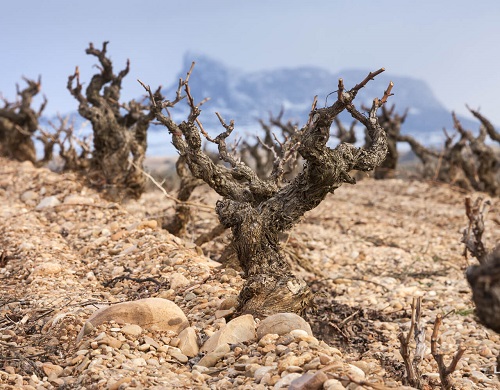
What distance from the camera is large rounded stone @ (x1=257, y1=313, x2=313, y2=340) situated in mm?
4789

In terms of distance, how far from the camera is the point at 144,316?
5.12 metres

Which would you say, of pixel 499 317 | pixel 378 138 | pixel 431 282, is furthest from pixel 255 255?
pixel 431 282

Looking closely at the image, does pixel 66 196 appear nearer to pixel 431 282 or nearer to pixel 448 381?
pixel 431 282

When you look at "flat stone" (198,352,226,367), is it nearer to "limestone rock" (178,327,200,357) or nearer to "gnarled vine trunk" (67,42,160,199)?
"limestone rock" (178,327,200,357)

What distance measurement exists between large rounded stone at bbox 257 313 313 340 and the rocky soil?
0.5 inches

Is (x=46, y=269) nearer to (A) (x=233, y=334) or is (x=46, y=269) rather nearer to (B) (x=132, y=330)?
(B) (x=132, y=330)

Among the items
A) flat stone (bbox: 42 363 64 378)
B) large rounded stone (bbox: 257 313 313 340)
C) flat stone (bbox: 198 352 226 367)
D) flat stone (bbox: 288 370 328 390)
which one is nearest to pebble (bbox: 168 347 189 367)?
flat stone (bbox: 198 352 226 367)

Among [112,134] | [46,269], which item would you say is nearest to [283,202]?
[46,269]

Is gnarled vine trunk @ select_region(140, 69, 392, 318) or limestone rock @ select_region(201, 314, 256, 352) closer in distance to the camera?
limestone rock @ select_region(201, 314, 256, 352)

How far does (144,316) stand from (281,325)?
50.1 inches

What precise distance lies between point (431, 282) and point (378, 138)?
4.02 metres

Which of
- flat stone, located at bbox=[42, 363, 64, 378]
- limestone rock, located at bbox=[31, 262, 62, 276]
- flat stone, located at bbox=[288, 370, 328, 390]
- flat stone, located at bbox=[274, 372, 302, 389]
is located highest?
flat stone, located at bbox=[288, 370, 328, 390]

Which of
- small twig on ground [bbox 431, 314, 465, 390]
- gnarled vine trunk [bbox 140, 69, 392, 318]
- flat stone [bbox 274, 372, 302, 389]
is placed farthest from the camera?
gnarled vine trunk [bbox 140, 69, 392, 318]

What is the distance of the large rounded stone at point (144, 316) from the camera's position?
5.09 meters
